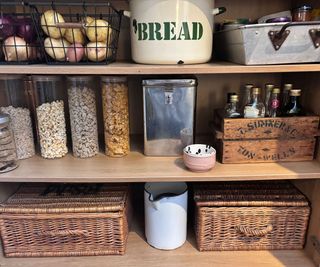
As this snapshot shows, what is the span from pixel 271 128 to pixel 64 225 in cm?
76

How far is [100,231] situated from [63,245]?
0.47 feet

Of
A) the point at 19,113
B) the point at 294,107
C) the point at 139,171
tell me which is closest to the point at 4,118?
the point at 19,113

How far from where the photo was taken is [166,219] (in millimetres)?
1039

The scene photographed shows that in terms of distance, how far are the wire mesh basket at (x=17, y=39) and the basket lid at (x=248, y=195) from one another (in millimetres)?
732

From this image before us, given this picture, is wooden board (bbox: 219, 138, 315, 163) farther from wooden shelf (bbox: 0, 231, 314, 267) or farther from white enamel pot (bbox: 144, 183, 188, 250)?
wooden shelf (bbox: 0, 231, 314, 267)

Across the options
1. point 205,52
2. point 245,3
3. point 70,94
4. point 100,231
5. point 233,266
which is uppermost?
point 245,3

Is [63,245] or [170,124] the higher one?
[170,124]

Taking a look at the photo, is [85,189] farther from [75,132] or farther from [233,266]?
[233,266]

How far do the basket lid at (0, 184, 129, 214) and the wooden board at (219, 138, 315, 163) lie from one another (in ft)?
1.34

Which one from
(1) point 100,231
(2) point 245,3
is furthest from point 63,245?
(2) point 245,3

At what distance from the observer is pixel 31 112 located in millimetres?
1062

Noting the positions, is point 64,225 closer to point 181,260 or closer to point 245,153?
point 181,260

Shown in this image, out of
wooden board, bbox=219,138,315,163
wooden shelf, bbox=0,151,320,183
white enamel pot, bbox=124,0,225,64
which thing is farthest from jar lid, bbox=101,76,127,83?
wooden board, bbox=219,138,315,163

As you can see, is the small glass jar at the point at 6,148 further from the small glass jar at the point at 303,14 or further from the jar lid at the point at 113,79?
the small glass jar at the point at 303,14
